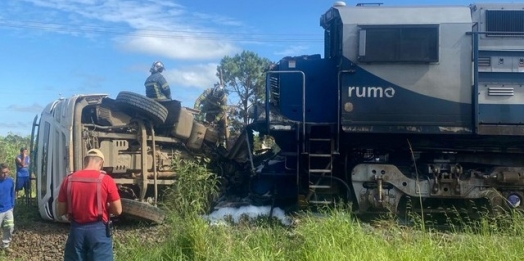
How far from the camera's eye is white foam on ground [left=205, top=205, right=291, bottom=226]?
27.2 ft

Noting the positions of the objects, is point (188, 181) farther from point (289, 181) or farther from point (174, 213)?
point (289, 181)

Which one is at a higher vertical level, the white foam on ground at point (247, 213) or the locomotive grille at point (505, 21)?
the locomotive grille at point (505, 21)

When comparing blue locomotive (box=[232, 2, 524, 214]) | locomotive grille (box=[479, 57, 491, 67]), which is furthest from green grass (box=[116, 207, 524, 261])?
locomotive grille (box=[479, 57, 491, 67])

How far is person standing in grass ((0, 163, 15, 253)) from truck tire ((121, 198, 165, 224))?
159cm

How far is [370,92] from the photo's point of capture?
327 inches

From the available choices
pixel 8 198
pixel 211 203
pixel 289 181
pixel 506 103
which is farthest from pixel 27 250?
pixel 506 103

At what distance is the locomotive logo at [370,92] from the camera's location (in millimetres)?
8258

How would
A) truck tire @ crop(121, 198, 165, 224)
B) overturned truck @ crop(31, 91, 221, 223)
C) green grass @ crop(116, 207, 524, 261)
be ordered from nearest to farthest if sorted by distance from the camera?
green grass @ crop(116, 207, 524, 261) → truck tire @ crop(121, 198, 165, 224) → overturned truck @ crop(31, 91, 221, 223)

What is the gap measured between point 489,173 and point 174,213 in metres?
4.75

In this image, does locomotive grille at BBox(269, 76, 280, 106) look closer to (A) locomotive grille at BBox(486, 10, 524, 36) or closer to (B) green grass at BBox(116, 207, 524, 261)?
(B) green grass at BBox(116, 207, 524, 261)

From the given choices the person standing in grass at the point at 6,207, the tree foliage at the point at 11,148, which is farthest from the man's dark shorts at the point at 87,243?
the tree foliage at the point at 11,148

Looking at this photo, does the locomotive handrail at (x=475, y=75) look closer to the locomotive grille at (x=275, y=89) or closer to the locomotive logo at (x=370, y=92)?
the locomotive logo at (x=370, y=92)

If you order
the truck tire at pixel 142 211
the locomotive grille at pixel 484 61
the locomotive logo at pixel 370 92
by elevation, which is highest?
the locomotive grille at pixel 484 61

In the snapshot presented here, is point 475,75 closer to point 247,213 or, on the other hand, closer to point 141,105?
point 247,213
